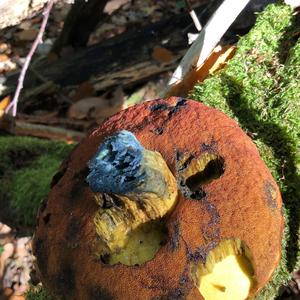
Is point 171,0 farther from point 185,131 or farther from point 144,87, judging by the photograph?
point 185,131

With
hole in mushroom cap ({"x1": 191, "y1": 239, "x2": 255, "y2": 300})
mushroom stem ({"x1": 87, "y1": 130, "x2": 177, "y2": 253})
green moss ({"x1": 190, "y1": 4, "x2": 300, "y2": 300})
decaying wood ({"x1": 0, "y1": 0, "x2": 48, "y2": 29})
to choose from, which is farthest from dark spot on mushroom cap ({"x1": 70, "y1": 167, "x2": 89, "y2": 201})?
decaying wood ({"x1": 0, "y1": 0, "x2": 48, "y2": 29})

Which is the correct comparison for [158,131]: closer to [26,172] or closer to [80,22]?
[26,172]

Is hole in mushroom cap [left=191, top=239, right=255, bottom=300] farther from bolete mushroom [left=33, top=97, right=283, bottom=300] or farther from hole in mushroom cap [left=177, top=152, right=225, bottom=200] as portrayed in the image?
hole in mushroom cap [left=177, top=152, right=225, bottom=200]

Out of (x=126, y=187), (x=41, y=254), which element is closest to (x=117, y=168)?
(x=126, y=187)

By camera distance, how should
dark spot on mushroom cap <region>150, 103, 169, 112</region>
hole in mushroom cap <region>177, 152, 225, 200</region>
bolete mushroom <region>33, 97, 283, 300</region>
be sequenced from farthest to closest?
dark spot on mushroom cap <region>150, 103, 169, 112</region>
hole in mushroom cap <region>177, 152, 225, 200</region>
bolete mushroom <region>33, 97, 283, 300</region>

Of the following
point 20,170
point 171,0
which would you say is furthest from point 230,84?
point 171,0

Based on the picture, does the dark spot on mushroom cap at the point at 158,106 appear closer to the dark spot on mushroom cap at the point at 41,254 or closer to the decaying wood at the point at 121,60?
A: the dark spot on mushroom cap at the point at 41,254
